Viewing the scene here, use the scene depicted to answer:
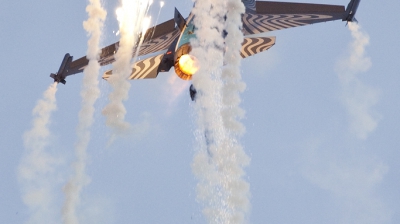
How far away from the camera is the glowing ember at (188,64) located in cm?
3697

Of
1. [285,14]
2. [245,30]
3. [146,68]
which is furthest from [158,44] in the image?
[285,14]

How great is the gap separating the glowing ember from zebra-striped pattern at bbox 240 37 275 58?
14.2 ft

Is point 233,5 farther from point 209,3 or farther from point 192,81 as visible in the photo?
point 192,81

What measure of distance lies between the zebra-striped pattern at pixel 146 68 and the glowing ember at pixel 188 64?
2093 mm

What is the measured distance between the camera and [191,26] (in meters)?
38.1

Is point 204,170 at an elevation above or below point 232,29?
below

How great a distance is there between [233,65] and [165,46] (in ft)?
22.0

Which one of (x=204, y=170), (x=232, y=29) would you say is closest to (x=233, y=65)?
(x=232, y=29)

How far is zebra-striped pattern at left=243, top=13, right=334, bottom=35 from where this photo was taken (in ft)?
130

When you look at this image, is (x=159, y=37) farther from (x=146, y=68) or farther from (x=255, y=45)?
(x=255, y=45)

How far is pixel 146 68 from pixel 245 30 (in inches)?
274

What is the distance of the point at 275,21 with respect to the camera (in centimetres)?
4028

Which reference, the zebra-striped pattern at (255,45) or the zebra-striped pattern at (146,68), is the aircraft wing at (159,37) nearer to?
the zebra-striped pattern at (146,68)

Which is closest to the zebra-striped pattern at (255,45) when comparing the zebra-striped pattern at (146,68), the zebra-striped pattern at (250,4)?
the zebra-striped pattern at (250,4)
